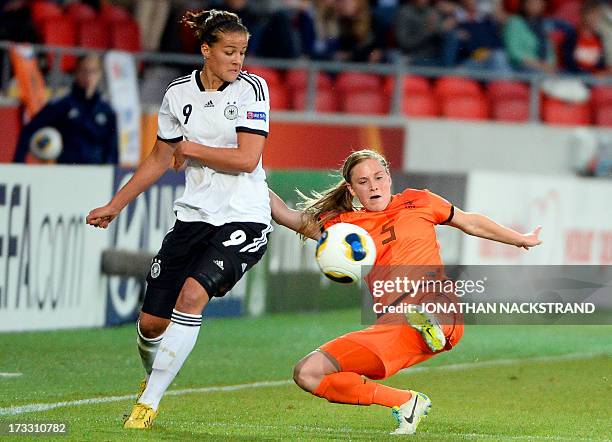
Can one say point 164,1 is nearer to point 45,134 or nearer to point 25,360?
point 45,134

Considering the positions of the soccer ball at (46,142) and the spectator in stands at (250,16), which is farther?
the spectator in stands at (250,16)

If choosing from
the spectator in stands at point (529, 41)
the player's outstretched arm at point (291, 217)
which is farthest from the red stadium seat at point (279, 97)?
the player's outstretched arm at point (291, 217)

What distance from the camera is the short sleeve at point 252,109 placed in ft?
24.7

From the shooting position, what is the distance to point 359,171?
24.6ft

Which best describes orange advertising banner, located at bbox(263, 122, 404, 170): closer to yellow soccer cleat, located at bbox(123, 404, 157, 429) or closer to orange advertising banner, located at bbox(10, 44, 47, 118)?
orange advertising banner, located at bbox(10, 44, 47, 118)

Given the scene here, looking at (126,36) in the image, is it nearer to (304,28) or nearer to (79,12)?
(79,12)

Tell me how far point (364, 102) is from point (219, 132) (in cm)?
1129

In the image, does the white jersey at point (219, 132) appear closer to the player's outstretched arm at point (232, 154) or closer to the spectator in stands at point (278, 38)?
the player's outstretched arm at point (232, 154)

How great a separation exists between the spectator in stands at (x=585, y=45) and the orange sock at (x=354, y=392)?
45.6 feet

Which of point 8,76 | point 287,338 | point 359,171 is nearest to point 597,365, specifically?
point 287,338

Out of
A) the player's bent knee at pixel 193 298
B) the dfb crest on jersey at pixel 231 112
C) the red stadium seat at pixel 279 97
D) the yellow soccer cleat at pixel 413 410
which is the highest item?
the dfb crest on jersey at pixel 231 112

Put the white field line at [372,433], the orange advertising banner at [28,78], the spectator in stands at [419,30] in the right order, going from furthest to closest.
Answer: the spectator in stands at [419,30] → the orange advertising banner at [28,78] → the white field line at [372,433]

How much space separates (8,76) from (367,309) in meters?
4.55

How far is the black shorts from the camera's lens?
24.4 feet
